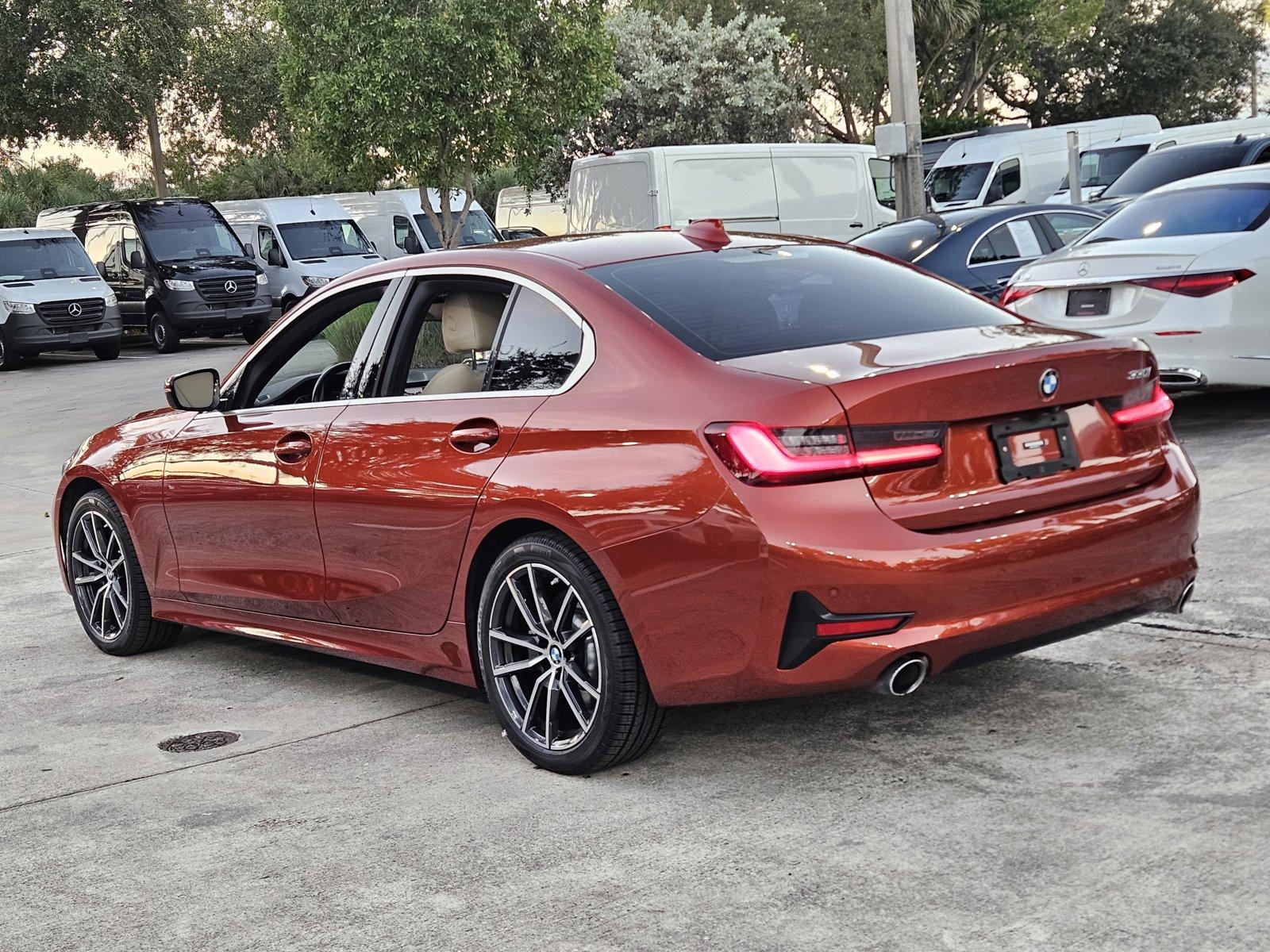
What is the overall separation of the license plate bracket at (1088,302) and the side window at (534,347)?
5651 millimetres

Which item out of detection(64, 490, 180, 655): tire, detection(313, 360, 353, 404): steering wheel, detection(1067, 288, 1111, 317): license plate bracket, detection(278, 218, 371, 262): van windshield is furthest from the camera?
detection(278, 218, 371, 262): van windshield

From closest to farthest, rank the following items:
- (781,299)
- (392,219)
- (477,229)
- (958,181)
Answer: (781,299), (477,229), (958,181), (392,219)

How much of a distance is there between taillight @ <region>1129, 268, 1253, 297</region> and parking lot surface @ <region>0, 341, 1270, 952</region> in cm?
363

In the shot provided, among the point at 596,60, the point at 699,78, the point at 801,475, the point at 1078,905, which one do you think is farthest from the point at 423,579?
the point at 699,78

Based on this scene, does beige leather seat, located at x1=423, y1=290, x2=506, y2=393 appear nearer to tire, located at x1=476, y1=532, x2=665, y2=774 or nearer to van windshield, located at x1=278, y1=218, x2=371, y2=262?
tire, located at x1=476, y1=532, x2=665, y2=774

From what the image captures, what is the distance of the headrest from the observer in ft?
17.0

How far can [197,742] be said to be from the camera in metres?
5.47

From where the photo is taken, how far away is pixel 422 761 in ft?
16.5

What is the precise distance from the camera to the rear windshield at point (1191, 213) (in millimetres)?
10055

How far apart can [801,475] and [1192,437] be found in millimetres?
6547

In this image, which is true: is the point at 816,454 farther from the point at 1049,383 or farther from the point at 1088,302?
the point at 1088,302

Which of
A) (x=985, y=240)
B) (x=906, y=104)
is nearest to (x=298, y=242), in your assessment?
(x=906, y=104)

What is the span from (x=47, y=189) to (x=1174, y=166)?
3478cm

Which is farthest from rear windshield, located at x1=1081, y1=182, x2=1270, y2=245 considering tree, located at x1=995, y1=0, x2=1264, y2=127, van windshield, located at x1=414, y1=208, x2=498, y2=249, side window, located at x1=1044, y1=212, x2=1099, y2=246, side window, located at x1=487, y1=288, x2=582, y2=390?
tree, located at x1=995, y1=0, x2=1264, y2=127
